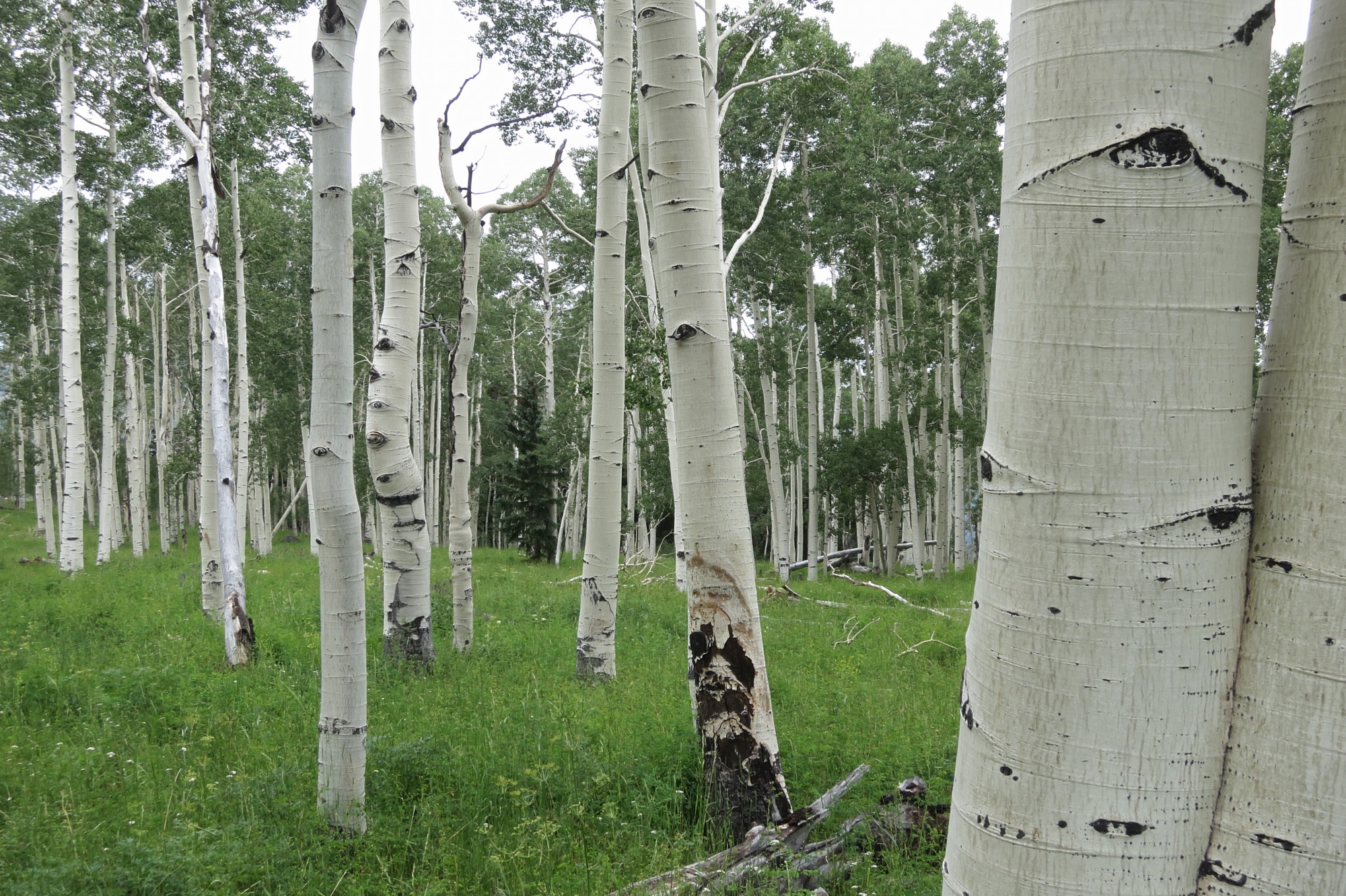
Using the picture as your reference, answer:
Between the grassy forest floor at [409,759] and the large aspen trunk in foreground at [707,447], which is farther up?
the large aspen trunk in foreground at [707,447]

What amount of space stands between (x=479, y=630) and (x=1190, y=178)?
334 inches

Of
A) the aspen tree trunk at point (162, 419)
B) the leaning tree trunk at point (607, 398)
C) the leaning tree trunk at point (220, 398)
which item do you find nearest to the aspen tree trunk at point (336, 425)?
the leaning tree trunk at point (607, 398)

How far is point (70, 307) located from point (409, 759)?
12957mm

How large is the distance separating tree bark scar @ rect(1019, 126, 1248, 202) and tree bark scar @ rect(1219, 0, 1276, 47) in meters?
0.15

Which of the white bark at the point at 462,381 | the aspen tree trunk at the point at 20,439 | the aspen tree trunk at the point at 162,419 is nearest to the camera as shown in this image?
the white bark at the point at 462,381

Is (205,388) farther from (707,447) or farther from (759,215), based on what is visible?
(759,215)

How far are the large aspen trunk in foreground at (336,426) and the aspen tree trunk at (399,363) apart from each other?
2720 mm

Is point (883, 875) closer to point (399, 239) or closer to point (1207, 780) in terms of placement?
point (1207, 780)

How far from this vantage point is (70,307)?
12.8 m

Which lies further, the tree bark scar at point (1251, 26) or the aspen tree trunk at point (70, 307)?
the aspen tree trunk at point (70, 307)

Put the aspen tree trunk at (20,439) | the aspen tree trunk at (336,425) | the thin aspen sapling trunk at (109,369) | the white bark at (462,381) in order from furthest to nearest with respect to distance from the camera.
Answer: the aspen tree trunk at (20,439) → the thin aspen sapling trunk at (109,369) → the white bark at (462,381) → the aspen tree trunk at (336,425)

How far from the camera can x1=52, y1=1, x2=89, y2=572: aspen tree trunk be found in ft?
41.9

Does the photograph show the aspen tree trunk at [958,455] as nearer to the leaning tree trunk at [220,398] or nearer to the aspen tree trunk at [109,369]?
the leaning tree trunk at [220,398]

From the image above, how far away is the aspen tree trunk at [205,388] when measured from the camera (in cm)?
849
